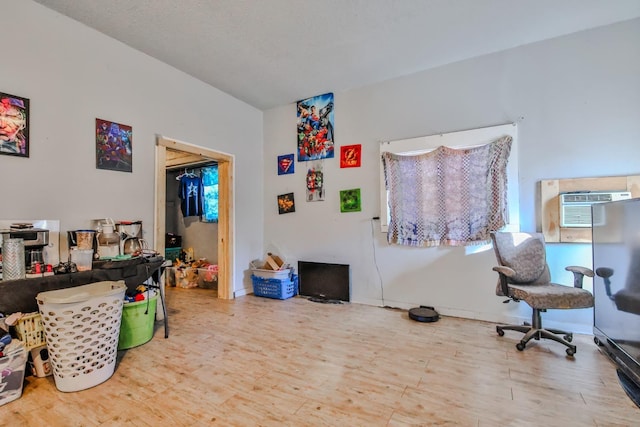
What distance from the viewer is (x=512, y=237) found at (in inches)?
110

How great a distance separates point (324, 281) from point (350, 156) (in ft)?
5.74

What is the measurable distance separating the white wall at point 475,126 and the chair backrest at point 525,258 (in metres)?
0.27

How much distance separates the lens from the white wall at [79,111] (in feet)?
7.54

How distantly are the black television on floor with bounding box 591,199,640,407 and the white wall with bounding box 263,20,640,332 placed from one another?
1137mm

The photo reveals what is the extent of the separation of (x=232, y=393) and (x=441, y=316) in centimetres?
242

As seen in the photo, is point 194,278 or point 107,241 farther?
point 194,278

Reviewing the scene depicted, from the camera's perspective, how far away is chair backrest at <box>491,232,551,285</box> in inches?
107

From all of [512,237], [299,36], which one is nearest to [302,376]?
[512,237]

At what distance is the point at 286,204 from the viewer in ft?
14.7

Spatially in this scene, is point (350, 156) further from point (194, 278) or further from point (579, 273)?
point (194, 278)

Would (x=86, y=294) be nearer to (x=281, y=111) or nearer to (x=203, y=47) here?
(x=203, y=47)

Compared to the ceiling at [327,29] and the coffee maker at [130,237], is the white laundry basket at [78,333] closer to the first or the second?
the coffee maker at [130,237]

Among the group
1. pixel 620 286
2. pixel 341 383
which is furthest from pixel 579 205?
pixel 341 383

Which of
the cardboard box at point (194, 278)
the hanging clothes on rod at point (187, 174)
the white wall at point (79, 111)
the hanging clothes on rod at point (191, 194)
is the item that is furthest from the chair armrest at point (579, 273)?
the hanging clothes on rod at point (187, 174)
